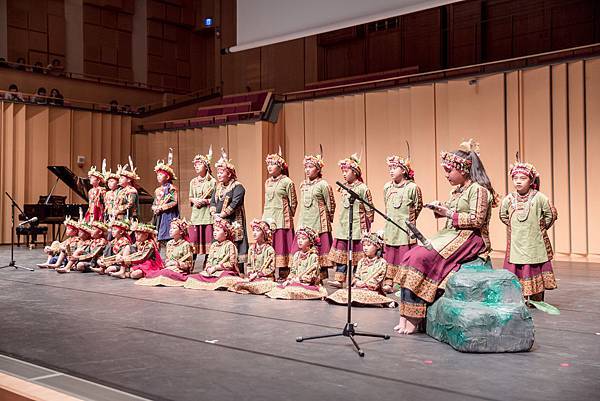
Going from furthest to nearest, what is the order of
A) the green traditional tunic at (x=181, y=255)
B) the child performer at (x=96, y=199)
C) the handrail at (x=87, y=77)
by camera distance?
the handrail at (x=87, y=77) → the child performer at (x=96, y=199) → the green traditional tunic at (x=181, y=255)

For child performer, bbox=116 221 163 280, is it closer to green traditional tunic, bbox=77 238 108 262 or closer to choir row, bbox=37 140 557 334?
choir row, bbox=37 140 557 334

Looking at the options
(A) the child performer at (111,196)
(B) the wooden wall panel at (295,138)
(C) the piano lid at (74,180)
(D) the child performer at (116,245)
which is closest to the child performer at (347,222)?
(D) the child performer at (116,245)

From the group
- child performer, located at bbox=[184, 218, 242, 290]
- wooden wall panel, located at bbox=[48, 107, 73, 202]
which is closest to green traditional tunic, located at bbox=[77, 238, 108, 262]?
child performer, located at bbox=[184, 218, 242, 290]

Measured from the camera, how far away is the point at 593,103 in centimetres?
881

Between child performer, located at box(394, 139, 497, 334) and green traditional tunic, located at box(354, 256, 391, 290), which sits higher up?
child performer, located at box(394, 139, 497, 334)

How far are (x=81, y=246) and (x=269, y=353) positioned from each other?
16.8 feet

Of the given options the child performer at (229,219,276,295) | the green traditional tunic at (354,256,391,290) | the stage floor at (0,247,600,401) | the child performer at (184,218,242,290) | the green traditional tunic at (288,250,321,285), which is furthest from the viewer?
the child performer at (184,218,242,290)

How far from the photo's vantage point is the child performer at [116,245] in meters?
7.39

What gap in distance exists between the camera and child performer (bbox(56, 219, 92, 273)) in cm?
777

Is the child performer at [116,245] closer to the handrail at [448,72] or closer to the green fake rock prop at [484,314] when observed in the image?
the green fake rock prop at [484,314]

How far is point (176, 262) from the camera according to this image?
6684 mm

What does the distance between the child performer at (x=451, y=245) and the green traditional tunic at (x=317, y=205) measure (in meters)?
2.56

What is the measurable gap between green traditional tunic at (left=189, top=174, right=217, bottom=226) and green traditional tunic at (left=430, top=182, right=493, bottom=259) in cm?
380

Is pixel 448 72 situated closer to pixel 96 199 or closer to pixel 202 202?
pixel 202 202
